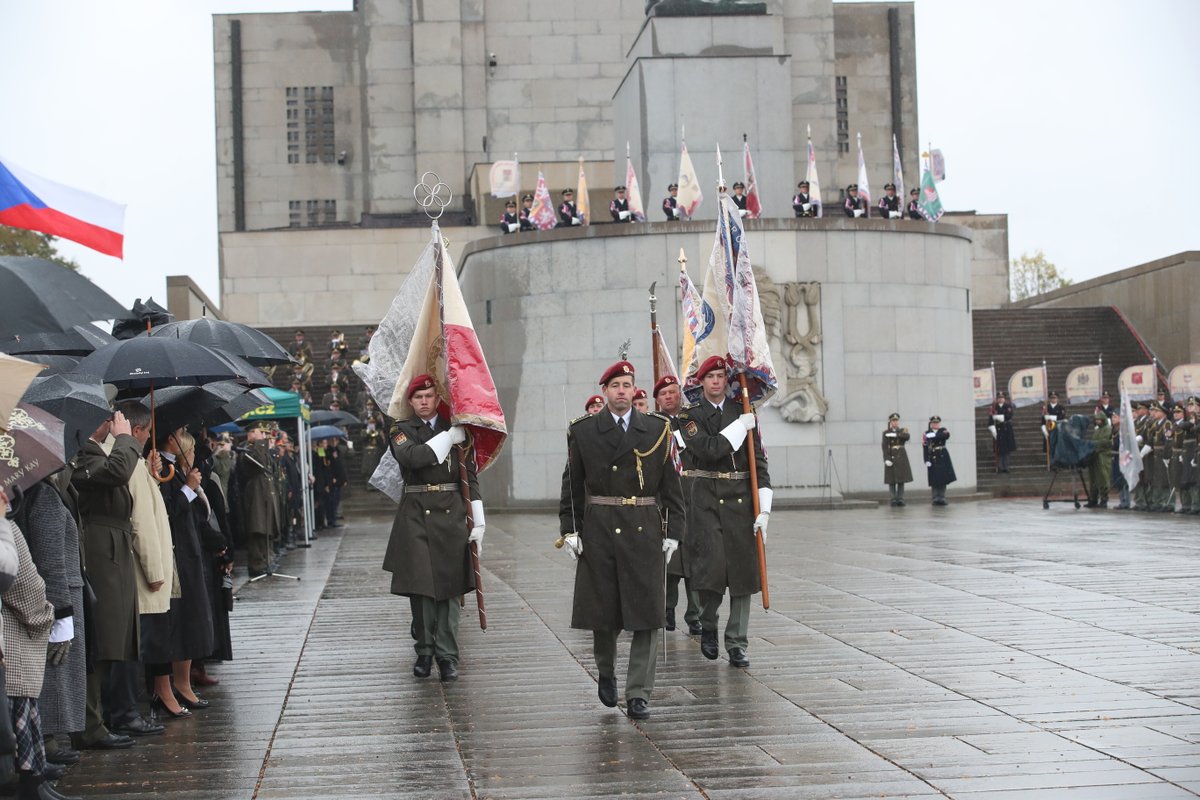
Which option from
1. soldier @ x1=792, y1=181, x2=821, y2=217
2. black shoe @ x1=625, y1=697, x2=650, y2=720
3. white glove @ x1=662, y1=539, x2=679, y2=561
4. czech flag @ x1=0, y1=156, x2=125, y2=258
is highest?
soldier @ x1=792, y1=181, x2=821, y2=217

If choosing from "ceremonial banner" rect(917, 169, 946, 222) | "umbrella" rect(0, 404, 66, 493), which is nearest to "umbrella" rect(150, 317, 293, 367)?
"umbrella" rect(0, 404, 66, 493)

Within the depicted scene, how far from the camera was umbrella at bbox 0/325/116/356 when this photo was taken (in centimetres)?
805

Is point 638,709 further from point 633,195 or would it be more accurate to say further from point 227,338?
point 633,195

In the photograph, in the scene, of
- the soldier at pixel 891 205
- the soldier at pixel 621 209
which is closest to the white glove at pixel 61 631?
the soldier at pixel 621 209

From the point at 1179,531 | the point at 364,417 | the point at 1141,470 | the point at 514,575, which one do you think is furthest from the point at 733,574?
the point at 364,417

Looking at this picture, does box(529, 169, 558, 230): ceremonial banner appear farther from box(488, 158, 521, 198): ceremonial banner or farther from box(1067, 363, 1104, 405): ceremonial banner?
box(1067, 363, 1104, 405): ceremonial banner

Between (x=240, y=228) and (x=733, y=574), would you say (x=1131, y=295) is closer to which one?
(x=240, y=228)

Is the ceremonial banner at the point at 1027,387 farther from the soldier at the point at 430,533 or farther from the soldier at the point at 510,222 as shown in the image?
the soldier at the point at 430,533

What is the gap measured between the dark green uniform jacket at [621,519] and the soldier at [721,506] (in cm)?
146

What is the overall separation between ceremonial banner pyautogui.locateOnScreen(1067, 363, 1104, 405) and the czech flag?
29489mm

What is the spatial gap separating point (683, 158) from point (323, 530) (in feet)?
33.9

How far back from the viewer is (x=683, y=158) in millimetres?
31984

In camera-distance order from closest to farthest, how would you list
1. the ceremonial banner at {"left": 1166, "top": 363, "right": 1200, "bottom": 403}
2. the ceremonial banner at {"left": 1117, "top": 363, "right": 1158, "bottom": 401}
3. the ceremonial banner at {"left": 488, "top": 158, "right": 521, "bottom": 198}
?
the ceremonial banner at {"left": 1166, "top": 363, "right": 1200, "bottom": 403} → the ceremonial banner at {"left": 1117, "top": 363, "right": 1158, "bottom": 401} → the ceremonial banner at {"left": 488, "top": 158, "right": 521, "bottom": 198}

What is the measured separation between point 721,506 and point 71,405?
4.58 meters
